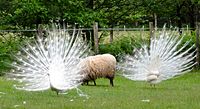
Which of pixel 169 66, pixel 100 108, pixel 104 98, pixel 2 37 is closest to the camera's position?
pixel 100 108

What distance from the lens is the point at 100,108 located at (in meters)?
10.3

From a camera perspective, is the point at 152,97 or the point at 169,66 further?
the point at 169,66

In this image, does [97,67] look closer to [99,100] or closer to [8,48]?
[99,100]

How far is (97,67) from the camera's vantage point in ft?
57.5

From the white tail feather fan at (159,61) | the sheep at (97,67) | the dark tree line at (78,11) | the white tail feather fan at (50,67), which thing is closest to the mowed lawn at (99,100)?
the white tail feather fan at (50,67)

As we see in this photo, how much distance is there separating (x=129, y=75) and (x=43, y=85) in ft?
15.3

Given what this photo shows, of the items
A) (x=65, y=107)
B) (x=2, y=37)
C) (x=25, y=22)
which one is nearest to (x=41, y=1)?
(x=25, y=22)

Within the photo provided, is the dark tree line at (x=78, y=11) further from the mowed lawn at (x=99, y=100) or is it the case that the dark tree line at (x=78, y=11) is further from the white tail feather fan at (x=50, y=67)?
the white tail feather fan at (x=50, y=67)

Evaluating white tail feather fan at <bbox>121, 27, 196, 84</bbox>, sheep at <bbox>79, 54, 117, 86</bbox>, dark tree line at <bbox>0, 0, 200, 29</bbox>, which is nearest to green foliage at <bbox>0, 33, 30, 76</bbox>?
dark tree line at <bbox>0, 0, 200, 29</bbox>

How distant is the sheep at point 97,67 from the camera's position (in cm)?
1742

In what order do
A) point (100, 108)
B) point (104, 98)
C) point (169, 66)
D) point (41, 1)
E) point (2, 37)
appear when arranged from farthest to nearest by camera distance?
point (41, 1)
point (2, 37)
point (169, 66)
point (104, 98)
point (100, 108)

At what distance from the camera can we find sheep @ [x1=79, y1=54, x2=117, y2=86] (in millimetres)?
17422

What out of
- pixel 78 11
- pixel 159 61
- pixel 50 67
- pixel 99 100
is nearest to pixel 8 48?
pixel 78 11

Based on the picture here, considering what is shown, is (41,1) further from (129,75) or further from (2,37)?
(129,75)
